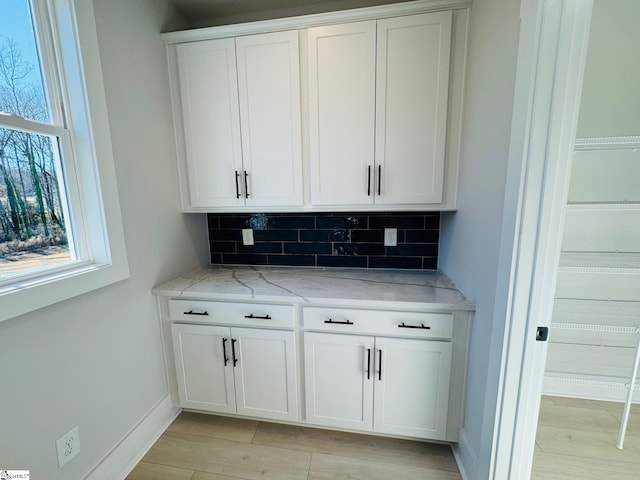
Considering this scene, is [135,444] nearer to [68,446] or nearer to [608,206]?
[68,446]

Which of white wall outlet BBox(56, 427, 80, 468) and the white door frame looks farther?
white wall outlet BBox(56, 427, 80, 468)

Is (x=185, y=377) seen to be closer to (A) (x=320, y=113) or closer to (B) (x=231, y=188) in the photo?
(B) (x=231, y=188)

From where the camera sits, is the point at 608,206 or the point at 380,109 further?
the point at 380,109

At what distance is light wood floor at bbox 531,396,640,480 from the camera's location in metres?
1.35

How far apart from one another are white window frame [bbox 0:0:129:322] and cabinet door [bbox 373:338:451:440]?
1.43 m

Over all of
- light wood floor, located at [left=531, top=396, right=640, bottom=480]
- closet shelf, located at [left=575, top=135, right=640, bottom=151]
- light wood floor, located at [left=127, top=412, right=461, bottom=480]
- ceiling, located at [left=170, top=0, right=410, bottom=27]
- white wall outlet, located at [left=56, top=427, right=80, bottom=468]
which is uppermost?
ceiling, located at [left=170, top=0, right=410, bottom=27]

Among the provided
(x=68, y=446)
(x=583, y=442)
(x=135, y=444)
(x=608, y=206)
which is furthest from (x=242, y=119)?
(x=583, y=442)

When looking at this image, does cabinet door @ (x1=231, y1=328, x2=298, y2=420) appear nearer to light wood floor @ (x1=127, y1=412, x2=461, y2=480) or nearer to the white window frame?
light wood floor @ (x1=127, y1=412, x2=461, y2=480)

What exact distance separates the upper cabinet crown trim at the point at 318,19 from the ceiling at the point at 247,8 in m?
0.28

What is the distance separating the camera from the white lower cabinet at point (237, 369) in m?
1.54

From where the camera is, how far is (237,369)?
1.59m

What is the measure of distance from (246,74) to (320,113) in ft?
1.65

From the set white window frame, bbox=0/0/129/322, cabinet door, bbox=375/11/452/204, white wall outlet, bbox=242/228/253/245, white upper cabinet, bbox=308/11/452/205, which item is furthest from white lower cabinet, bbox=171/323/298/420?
cabinet door, bbox=375/11/452/204

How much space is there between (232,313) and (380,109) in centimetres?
143
